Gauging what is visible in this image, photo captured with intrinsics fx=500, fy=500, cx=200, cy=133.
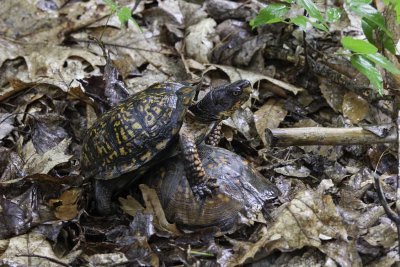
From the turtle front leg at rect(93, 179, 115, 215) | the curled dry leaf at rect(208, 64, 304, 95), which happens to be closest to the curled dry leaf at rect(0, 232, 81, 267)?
the turtle front leg at rect(93, 179, 115, 215)

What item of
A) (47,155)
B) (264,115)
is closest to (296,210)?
(264,115)

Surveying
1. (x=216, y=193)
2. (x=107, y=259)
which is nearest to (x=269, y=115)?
(x=216, y=193)

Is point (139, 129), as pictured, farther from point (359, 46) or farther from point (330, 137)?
point (359, 46)

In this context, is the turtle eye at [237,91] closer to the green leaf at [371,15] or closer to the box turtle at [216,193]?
the box turtle at [216,193]

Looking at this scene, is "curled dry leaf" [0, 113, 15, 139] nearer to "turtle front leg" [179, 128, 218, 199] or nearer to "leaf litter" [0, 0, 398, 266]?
"leaf litter" [0, 0, 398, 266]

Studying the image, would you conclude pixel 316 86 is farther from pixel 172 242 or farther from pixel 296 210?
pixel 172 242
